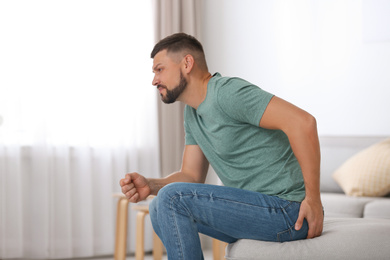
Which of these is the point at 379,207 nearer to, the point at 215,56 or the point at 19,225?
the point at 215,56

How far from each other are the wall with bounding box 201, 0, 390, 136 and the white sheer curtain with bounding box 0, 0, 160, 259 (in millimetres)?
611

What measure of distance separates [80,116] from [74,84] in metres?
0.23

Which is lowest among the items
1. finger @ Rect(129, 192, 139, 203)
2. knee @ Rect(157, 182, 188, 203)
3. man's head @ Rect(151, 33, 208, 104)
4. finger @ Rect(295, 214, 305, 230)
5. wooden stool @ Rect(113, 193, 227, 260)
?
wooden stool @ Rect(113, 193, 227, 260)

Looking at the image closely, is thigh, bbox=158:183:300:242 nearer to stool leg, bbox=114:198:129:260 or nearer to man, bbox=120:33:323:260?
man, bbox=120:33:323:260

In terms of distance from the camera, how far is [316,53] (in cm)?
411

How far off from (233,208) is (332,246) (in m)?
0.30

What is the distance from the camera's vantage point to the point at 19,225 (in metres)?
3.87

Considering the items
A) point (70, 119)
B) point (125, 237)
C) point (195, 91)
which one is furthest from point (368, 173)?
point (70, 119)

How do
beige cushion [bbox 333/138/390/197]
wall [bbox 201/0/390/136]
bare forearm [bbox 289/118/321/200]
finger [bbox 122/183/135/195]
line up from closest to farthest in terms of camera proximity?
bare forearm [bbox 289/118/321/200] → finger [bbox 122/183/135/195] → beige cushion [bbox 333/138/390/197] → wall [bbox 201/0/390/136]

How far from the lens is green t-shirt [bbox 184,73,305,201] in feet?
5.70

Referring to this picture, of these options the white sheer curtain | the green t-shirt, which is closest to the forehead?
the green t-shirt

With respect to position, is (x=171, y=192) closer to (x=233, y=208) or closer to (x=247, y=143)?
(x=233, y=208)

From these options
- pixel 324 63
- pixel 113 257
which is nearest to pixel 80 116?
pixel 113 257

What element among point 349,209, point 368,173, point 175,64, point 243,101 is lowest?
point 349,209
